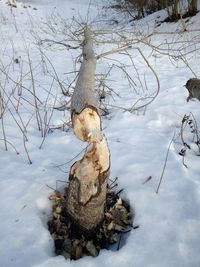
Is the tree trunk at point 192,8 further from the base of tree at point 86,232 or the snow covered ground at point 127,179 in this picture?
the base of tree at point 86,232

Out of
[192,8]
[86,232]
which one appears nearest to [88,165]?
[86,232]

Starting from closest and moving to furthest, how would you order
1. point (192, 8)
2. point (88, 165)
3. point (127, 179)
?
1. point (88, 165)
2. point (127, 179)
3. point (192, 8)

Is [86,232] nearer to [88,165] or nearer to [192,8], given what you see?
[88,165]

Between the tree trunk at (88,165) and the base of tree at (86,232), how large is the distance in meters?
0.05

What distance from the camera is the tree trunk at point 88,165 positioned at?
65.2 inches

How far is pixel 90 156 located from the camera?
70.9 inches

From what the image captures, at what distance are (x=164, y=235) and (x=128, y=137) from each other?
110cm

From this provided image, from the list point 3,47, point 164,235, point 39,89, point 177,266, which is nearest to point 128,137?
point 164,235

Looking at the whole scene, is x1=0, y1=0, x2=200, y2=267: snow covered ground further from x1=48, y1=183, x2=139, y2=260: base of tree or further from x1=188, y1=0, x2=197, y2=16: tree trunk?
x1=188, y1=0, x2=197, y2=16: tree trunk

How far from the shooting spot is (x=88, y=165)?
181cm

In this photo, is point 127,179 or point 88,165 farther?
point 127,179

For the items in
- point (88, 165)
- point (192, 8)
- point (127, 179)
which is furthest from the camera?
point (192, 8)

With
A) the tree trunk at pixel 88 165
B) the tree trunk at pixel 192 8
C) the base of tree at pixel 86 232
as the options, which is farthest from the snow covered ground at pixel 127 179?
the tree trunk at pixel 192 8

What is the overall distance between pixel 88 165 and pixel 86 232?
404 mm
